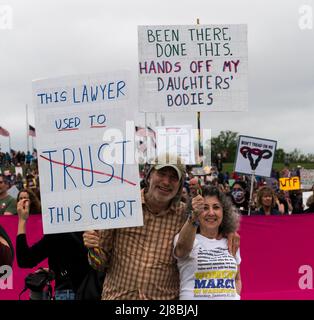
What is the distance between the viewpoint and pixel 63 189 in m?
3.61

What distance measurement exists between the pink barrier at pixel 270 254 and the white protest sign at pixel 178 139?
1.45 metres

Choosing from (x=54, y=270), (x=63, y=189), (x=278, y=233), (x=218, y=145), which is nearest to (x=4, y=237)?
(x=54, y=270)

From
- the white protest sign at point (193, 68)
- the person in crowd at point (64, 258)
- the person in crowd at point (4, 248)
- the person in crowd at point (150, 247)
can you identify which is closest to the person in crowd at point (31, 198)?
the person in crowd at point (4, 248)

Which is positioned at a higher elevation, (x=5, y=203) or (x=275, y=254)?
(x=5, y=203)

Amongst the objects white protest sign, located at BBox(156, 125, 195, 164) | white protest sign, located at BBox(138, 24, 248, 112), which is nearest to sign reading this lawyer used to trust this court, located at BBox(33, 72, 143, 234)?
white protest sign, located at BBox(138, 24, 248, 112)

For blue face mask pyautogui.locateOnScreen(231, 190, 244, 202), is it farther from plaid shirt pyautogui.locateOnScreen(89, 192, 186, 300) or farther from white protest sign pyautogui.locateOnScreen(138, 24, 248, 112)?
plaid shirt pyautogui.locateOnScreen(89, 192, 186, 300)

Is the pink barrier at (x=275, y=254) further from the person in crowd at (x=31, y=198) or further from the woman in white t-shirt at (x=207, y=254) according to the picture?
the woman in white t-shirt at (x=207, y=254)

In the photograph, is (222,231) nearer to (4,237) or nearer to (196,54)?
(4,237)

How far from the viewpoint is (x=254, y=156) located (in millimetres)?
8547

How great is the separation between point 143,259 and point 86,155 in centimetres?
68

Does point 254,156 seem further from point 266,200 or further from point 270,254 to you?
point 270,254

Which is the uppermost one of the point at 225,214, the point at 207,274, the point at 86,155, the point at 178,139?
the point at 178,139

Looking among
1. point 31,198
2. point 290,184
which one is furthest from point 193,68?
point 290,184
